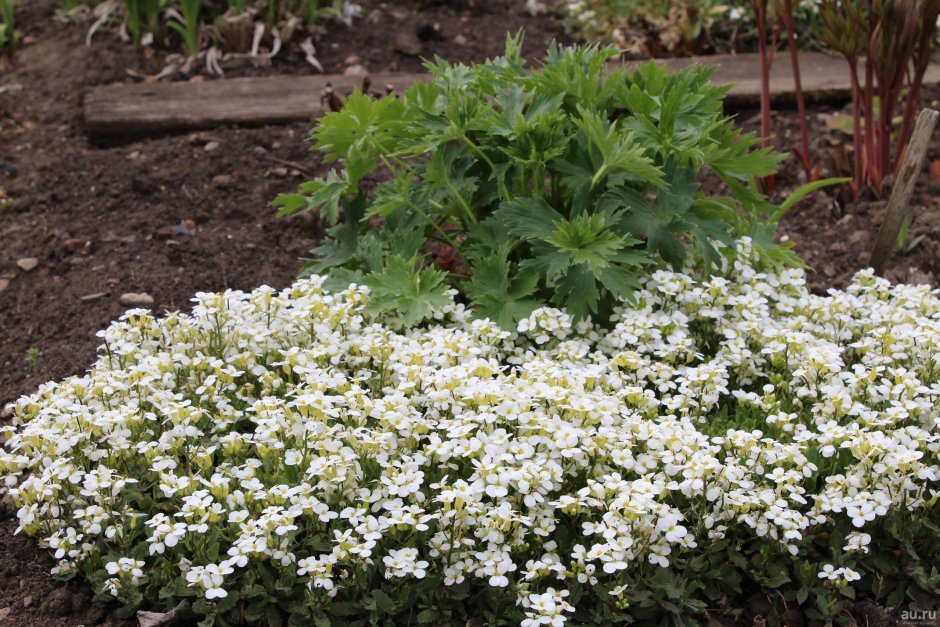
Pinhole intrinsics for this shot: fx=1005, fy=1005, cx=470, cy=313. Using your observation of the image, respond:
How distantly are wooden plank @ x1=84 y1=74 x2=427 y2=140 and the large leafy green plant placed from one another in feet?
6.21

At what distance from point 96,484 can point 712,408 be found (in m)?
1.84

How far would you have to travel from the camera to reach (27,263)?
4469 mm

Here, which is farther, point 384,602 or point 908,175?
point 908,175

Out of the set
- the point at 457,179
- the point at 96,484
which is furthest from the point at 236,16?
the point at 96,484

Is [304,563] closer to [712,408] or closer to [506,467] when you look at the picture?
[506,467]

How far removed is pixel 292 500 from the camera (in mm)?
2527

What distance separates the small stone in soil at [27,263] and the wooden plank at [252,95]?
120 cm

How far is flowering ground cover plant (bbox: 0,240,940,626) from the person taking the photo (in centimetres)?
250

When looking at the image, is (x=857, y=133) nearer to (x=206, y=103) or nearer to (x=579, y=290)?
(x=579, y=290)

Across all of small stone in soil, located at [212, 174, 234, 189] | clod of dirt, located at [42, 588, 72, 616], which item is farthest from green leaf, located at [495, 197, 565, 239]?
small stone in soil, located at [212, 174, 234, 189]

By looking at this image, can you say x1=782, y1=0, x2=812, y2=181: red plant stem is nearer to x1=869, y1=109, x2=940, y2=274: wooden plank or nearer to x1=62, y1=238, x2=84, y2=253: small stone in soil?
x1=869, y1=109, x2=940, y2=274: wooden plank

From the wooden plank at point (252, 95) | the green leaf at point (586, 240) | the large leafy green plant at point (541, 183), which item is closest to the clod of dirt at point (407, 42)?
the wooden plank at point (252, 95)

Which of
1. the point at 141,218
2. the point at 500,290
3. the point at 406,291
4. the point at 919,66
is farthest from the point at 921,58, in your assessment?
the point at 141,218

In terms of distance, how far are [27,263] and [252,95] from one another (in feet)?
5.69
